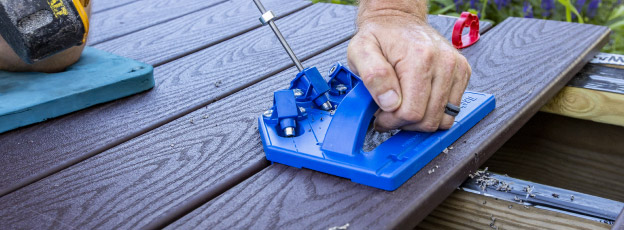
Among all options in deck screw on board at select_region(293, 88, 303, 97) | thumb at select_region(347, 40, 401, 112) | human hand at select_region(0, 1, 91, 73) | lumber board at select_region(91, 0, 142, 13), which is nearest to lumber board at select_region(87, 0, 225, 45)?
lumber board at select_region(91, 0, 142, 13)

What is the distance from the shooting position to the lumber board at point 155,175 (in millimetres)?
847

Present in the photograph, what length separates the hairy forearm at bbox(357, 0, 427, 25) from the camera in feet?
3.29

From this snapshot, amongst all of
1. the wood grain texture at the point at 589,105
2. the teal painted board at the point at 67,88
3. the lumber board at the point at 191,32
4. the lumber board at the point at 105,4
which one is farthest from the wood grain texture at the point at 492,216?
the lumber board at the point at 105,4

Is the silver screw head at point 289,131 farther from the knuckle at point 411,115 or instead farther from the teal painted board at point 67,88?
the teal painted board at point 67,88

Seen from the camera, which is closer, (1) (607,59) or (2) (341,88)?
(2) (341,88)

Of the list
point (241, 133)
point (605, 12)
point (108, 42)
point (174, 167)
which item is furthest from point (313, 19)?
point (605, 12)

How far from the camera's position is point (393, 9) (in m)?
1.01

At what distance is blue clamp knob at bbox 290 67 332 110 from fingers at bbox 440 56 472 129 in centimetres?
20

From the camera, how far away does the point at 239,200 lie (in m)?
0.84

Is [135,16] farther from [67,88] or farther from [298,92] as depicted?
[298,92]

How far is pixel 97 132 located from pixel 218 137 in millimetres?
251

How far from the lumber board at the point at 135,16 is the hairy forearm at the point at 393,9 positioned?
95cm

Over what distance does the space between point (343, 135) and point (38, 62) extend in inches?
34.0

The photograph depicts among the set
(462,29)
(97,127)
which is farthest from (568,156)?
(97,127)
